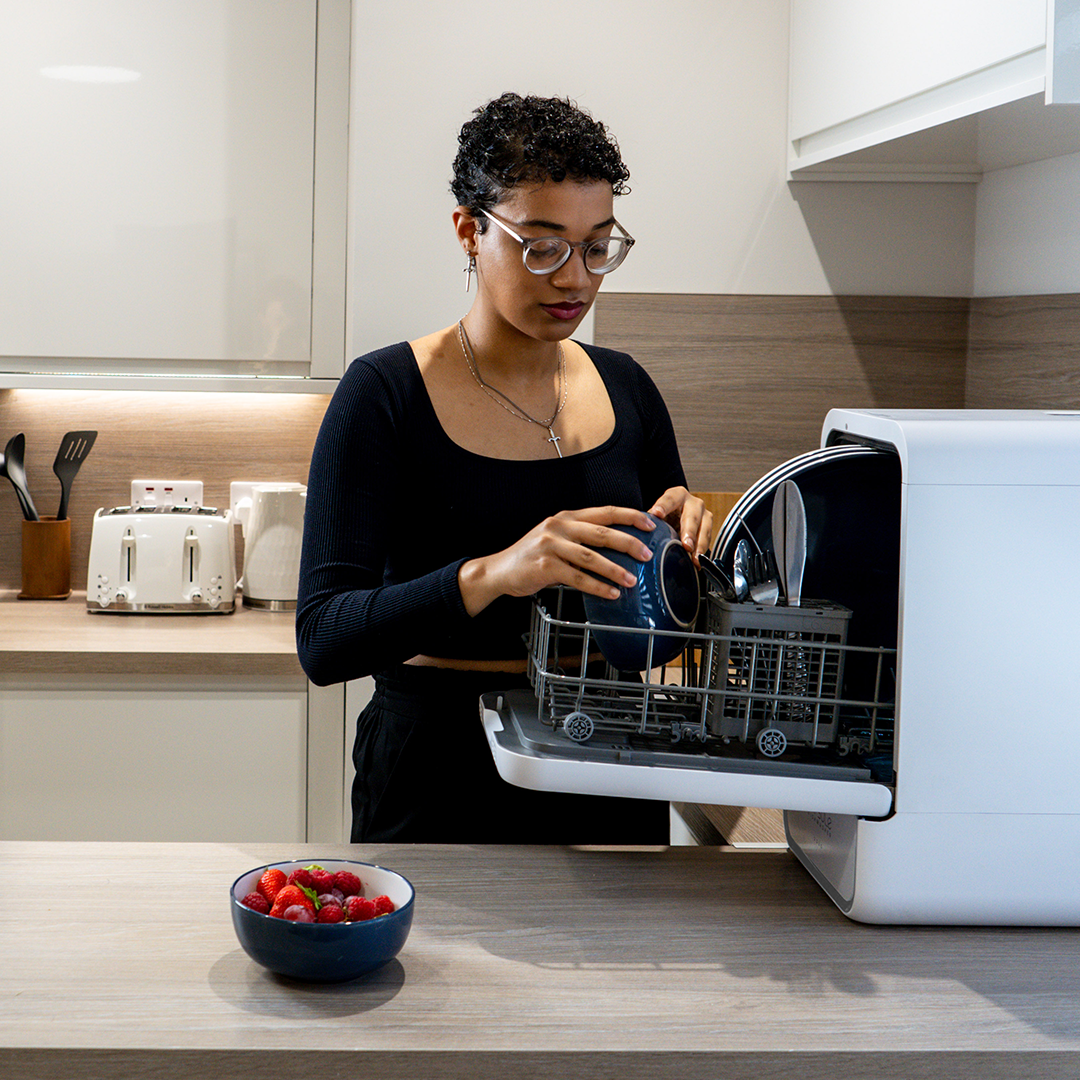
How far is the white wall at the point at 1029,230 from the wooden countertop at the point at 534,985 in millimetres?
1210

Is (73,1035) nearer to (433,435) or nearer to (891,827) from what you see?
(891,827)

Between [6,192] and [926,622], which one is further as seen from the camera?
[6,192]

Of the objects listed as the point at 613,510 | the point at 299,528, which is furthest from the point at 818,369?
the point at 613,510

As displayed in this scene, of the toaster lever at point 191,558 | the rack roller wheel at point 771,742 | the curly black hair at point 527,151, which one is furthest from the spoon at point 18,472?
the rack roller wheel at point 771,742

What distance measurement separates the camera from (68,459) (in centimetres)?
234

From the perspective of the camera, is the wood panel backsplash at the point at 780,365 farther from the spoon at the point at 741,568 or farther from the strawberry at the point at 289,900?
the strawberry at the point at 289,900

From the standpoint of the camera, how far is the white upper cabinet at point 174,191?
6.93 feet

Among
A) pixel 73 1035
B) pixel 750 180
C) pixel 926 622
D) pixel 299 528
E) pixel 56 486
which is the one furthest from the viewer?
pixel 56 486

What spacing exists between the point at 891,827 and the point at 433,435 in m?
0.59

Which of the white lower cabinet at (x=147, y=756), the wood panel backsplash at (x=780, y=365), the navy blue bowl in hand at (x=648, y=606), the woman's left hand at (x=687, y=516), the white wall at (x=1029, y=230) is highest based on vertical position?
the white wall at (x=1029, y=230)

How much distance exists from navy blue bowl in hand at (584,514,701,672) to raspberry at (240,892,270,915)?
0.29 metres

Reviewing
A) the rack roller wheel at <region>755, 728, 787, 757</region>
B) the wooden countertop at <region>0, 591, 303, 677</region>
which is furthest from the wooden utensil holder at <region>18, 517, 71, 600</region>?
the rack roller wheel at <region>755, 728, 787, 757</region>

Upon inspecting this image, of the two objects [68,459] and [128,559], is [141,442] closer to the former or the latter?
[68,459]

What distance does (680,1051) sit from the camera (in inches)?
27.8
